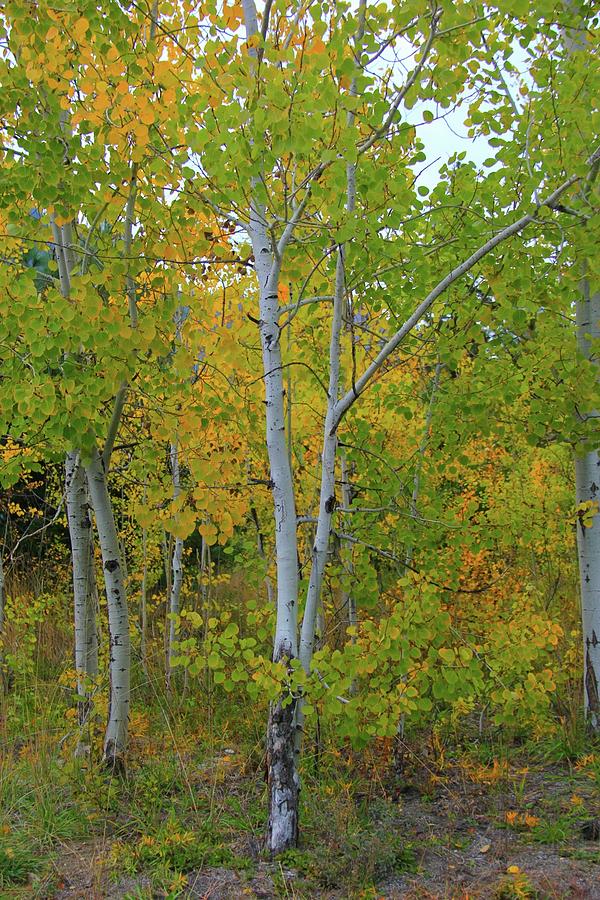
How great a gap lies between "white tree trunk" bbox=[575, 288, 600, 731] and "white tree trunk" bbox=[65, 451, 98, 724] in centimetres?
315

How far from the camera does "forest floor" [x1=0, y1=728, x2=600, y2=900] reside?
2961 millimetres

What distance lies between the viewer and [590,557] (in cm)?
473

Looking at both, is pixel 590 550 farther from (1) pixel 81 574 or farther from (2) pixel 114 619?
(1) pixel 81 574

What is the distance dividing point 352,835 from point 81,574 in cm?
213

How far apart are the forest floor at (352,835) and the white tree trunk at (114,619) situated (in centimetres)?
23

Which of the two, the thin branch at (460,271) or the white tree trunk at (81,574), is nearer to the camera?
the thin branch at (460,271)

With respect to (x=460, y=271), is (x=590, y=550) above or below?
below

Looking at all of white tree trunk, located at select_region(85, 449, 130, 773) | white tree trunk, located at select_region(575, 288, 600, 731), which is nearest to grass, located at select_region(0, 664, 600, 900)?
white tree trunk, located at select_region(85, 449, 130, 773)

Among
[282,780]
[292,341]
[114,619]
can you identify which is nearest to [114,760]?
[114,619]

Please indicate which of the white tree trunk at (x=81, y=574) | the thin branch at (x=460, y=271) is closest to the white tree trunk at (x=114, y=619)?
the white tree trunk at (x=81, y=574)

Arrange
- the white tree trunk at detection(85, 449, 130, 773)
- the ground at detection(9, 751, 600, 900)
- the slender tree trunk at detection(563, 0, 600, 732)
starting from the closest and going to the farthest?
the ground at detection(9, 751, 600, 900) < the white tree trunk at detection(85, 449, 130, 773) < the slender tree trunk at detection(563, 0, 600, 732)

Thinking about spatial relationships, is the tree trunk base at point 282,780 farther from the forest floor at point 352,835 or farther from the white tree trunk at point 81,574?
the white tree trunk at point 81,574

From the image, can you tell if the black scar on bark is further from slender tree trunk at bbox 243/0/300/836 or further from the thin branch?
the thin branch

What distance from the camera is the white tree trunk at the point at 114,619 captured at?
3938mm
